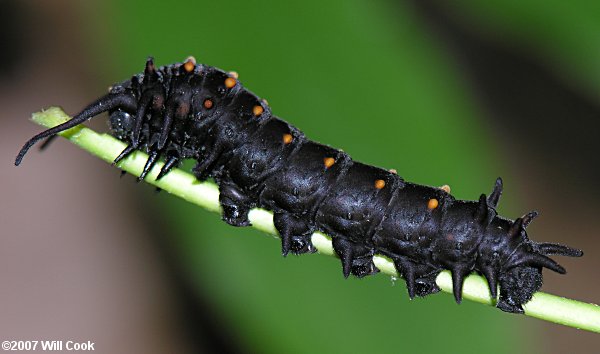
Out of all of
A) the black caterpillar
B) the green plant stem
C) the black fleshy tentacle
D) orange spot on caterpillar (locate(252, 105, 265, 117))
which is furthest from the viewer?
orange spot on caterpillar (locate(252, 105, 265, 117))

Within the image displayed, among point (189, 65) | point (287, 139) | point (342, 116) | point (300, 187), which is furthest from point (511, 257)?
point (189, 65)

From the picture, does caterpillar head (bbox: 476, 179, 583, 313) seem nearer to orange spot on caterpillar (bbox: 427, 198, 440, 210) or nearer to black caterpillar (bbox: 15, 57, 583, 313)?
black caterpillar (bbox: 15, 57, 583, 313)

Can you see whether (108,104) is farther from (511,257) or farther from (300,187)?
(511,257)

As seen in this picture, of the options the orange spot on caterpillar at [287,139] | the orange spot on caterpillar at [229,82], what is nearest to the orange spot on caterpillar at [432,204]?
the orange spot on caterpillar at [287,139]

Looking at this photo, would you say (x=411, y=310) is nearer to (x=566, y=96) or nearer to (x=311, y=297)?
(x=311, y=297)

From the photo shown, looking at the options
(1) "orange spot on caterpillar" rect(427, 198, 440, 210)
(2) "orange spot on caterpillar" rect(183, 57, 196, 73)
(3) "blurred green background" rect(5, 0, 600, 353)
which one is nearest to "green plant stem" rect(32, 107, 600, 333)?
(1) "orange spot on caterpillar" rect(427, 198, 440, 210)

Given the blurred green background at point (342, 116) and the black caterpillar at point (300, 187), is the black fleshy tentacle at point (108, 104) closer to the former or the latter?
the black caterpillar at point (300, 187)

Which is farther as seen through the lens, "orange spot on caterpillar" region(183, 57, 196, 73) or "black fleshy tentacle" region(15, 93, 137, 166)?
"orange spot on caterpillar" region(183, 57, 196, 73)

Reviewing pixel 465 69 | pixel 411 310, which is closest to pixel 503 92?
pixel 465 69
